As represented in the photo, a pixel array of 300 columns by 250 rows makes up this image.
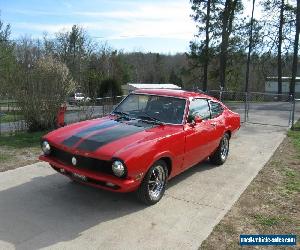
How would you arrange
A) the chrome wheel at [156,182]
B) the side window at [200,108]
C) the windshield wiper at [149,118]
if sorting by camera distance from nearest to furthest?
the chrome wheel at [156,182] → the windshield wiper at [149,118] → the side window at [200,108]

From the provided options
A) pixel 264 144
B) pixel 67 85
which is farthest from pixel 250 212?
pixel 67 85

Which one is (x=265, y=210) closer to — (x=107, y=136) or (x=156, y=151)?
(x=156, y=151)

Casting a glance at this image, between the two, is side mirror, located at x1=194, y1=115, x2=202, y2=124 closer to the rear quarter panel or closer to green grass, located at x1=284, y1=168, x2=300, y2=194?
the rear quarter panel

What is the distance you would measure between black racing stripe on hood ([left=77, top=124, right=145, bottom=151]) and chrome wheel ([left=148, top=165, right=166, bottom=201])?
0.65m

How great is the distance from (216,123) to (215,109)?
0.41m

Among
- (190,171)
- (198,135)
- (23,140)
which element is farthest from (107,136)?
(23,140)

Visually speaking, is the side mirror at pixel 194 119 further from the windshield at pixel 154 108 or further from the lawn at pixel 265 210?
the lawn at pixel 265 210

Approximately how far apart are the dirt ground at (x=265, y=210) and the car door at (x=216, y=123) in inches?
40.1

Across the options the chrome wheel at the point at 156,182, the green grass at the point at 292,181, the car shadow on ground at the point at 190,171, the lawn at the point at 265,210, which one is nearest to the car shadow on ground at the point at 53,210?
the car shadow on ground at the point at 190,171

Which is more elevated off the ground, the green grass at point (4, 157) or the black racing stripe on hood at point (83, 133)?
the black racing stripe on hood at point (83, 133)

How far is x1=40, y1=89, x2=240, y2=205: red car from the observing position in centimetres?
503

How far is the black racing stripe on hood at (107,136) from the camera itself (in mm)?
5223

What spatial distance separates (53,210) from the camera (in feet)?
17.2

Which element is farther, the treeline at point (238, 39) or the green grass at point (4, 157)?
the treeline at point (238, 39)
